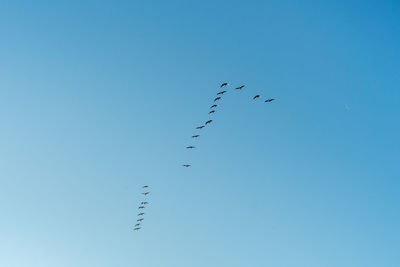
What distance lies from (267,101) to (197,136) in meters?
18.7

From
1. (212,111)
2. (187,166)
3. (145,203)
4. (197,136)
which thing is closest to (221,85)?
(212,111)

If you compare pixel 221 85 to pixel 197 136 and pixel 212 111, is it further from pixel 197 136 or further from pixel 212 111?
pixel 197 136

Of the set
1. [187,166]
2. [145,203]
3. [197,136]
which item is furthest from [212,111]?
[145,203]

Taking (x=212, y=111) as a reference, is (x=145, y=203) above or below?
below

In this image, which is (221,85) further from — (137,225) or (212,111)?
(137,225)

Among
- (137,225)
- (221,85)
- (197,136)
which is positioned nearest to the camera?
(221,85)

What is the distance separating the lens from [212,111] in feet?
338

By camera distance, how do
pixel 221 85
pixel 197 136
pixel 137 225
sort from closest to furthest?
pixel 221 85 → pixel 197 136 → pixel 137 225

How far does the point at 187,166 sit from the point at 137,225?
2418 cm

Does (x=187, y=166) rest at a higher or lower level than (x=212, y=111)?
Answer: lower

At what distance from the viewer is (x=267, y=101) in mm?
99125

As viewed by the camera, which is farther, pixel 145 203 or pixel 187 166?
pixel 145 203

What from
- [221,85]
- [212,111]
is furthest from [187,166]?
[221,85]

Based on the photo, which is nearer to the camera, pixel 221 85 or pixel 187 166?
pixel 221 85
